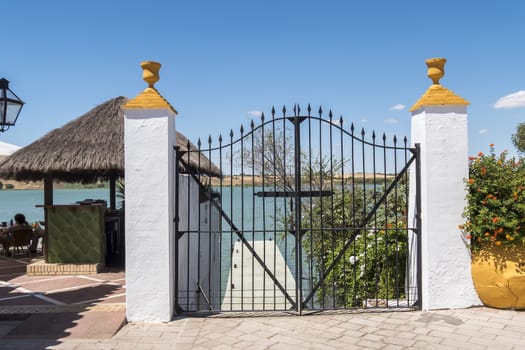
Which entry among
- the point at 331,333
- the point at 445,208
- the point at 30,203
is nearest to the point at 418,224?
the point at 445,208

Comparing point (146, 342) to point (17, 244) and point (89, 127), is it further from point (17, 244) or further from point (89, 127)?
point (17, 244)

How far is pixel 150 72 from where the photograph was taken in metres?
4.82

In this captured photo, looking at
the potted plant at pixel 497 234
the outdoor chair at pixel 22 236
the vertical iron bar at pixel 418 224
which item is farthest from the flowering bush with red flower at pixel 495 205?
the outdoor chair at pixel 22 236

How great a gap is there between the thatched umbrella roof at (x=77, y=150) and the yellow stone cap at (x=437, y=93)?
149 inches

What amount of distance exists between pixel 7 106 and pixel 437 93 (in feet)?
18.1

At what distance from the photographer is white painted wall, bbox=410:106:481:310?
15.8ft

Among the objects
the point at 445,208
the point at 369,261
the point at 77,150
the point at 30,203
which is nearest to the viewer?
the point at 445,208

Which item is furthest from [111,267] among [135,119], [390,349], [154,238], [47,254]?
[390,349]

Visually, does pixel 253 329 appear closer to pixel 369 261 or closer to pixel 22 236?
pixel 369 261

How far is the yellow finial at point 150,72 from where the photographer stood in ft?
15.8

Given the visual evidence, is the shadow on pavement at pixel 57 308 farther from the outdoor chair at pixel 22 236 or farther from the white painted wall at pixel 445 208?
the white painted wall at pixel 445 208

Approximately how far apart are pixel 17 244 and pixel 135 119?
5.69 metres

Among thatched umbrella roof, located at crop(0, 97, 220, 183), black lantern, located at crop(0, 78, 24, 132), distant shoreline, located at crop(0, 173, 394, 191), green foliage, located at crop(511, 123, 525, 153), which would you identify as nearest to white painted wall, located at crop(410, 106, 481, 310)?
distant shoreline, located at crop(0, 173, 394, 191)

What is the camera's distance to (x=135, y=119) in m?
4.59
